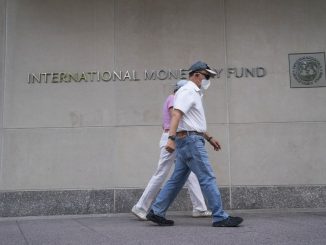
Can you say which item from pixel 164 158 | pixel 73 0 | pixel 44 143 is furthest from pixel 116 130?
pixel 73 0

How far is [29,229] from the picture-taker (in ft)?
17.9

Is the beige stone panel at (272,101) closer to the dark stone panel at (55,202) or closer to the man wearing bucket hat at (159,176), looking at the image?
the man wearing bucket hat at (159,176)

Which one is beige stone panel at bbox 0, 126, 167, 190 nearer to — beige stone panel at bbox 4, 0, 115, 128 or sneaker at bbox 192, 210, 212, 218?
beige stone panel at bbox 4, 0, 115, 128

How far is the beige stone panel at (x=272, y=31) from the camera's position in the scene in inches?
301

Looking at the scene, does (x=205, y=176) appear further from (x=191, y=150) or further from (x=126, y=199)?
(x=126, y=199)

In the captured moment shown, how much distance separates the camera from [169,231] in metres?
4.95

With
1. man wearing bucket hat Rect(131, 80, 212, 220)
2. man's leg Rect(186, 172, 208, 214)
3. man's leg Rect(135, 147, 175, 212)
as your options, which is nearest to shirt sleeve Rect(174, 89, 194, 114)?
man wearing bucket hat Rect(131, 80, 212, 220)

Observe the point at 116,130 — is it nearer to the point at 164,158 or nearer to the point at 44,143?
the point at 44,143

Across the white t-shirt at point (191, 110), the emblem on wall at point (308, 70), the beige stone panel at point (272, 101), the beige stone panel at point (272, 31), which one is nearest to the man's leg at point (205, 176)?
A: the white t-shirt at point (191, 110)

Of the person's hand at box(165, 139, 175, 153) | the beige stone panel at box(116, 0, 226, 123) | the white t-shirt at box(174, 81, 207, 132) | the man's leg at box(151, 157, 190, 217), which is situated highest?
the beige stone panel at box(116, 0, 226, 123)

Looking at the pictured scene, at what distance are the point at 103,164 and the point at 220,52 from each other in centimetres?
254

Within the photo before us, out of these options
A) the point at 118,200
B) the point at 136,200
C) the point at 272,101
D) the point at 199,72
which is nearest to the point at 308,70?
the point at 272,101

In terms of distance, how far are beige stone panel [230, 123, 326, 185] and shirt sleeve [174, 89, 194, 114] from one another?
7.79 ft

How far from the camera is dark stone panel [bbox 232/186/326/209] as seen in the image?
7.21m
